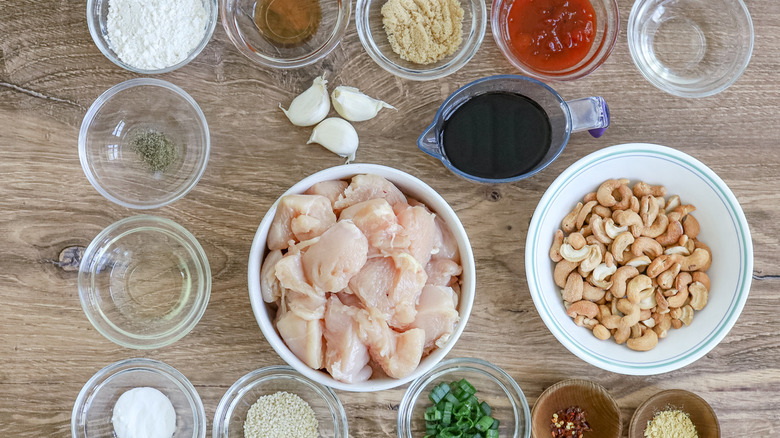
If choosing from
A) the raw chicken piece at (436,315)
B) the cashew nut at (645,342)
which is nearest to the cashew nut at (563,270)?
the cashew nut at (645,342)

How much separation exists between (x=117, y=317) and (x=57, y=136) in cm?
55

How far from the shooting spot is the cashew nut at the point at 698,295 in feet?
5.89

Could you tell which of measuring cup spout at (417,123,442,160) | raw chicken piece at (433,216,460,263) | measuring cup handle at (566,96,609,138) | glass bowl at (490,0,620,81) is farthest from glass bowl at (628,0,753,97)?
raw chicken piece at (433,216,460,263)

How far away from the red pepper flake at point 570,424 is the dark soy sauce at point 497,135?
2.33ft

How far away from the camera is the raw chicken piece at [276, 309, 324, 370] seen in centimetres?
160

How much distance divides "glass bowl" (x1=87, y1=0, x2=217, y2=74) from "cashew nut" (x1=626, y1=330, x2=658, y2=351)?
146 cm

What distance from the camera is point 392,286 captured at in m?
1.60

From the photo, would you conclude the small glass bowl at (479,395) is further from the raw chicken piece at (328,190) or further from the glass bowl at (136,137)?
the glass bowl at (136,137)

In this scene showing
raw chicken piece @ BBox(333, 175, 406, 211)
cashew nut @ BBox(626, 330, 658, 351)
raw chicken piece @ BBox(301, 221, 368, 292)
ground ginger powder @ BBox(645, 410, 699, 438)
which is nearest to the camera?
raw chicken piece @ BBox(301, 221, 368, 292)

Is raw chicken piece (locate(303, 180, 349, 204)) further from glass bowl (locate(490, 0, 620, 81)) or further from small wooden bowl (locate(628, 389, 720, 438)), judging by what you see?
small wooden bowl (locate(628, 389, 720, 438))

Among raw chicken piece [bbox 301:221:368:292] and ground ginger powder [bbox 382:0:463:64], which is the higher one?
ground ginger powder [bbox 382:0:463:64]

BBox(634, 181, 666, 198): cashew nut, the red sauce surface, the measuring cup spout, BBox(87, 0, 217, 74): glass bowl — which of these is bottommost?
BBox(634, 181, 666, 198): cashew nut

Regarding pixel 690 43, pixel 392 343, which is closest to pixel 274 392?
pixel 392 343

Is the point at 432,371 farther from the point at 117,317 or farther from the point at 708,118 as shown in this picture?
the point at 708,118
